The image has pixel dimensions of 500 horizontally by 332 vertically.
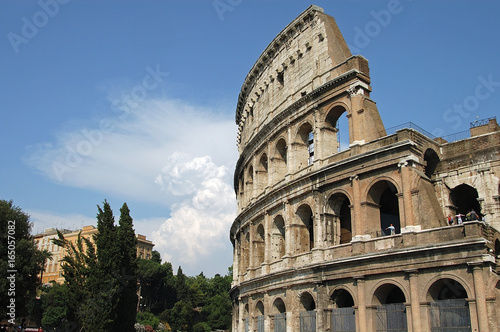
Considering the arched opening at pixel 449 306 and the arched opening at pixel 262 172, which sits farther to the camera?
the arched opening at pixel 262 172

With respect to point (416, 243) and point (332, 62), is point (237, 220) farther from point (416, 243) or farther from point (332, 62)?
point (416, 243)

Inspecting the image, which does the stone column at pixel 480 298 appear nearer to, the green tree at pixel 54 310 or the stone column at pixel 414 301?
the stone column at pixel 414 301

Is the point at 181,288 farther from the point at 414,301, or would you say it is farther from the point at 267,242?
the point at 414,301

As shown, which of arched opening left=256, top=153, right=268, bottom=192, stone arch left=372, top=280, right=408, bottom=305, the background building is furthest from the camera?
the background building

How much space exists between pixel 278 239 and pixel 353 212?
23.0ft

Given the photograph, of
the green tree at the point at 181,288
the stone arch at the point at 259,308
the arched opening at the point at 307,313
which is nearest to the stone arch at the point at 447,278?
the arched opening at the point at 307,313

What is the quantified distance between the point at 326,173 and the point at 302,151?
3.73m

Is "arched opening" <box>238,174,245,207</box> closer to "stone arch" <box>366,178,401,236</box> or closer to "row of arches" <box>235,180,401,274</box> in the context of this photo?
"row of arches" <box>235,180,401,274</box>

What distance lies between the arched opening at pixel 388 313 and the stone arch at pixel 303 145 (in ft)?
28.8

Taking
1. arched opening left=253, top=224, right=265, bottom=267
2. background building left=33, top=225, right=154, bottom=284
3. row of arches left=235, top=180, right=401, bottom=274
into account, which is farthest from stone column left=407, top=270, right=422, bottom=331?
background building left=33, top=225, right=154, bottom=284

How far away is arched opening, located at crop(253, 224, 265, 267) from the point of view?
→ 29809 millimetres

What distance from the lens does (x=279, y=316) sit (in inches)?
988

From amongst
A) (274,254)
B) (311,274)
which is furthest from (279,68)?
(311,274)

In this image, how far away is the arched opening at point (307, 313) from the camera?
22.4 meters
